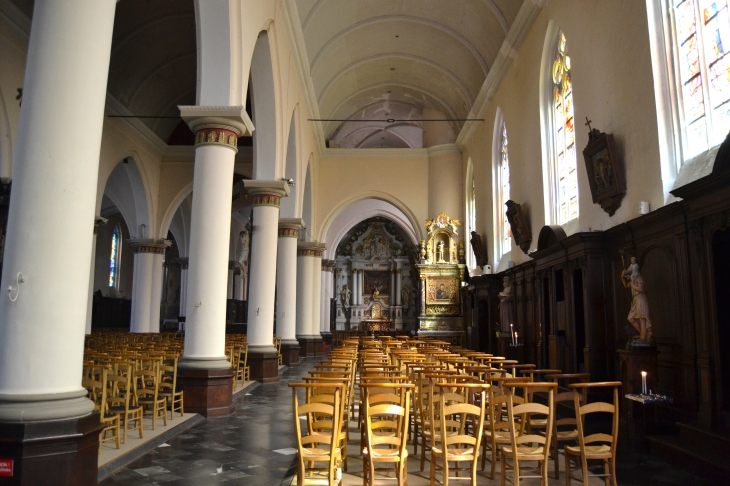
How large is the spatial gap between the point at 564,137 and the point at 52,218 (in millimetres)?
10658

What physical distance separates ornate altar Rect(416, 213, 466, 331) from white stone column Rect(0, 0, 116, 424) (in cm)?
1799

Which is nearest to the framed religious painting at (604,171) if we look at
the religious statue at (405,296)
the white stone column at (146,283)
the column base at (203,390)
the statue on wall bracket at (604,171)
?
the statue on wall bracket at (604,171)

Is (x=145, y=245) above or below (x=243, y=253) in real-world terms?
below

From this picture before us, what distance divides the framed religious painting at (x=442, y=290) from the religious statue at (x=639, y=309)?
13996mm

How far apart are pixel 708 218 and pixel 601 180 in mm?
3159

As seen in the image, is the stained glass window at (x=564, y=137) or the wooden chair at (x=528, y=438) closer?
the wooden chair at (x=528, y=438)

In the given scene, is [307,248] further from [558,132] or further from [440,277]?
[558,132]

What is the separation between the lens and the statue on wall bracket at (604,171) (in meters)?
9.28

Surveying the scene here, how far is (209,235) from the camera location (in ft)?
27.8

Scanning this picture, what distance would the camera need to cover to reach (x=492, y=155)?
18.2m

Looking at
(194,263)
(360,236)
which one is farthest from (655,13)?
(360,236)

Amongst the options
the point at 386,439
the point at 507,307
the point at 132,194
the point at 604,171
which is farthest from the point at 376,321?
the point at 386,439

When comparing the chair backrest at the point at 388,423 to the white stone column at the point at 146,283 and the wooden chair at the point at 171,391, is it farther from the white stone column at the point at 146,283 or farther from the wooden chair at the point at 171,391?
the white stone column at the point at 146,283

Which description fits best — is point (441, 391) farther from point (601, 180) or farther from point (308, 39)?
point (308, 39)
